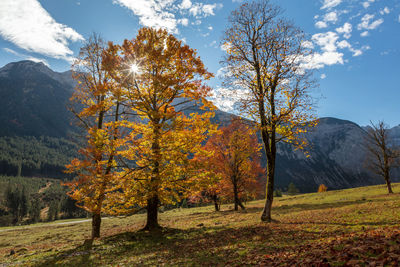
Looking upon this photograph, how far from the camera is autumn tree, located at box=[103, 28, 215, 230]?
44.2 ft

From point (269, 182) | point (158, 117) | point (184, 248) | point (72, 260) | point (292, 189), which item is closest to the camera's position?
point (184, 248)

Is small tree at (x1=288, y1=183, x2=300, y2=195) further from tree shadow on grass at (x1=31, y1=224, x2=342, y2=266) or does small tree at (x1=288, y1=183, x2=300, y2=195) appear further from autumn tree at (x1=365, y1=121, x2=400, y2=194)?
tree shadow on grass at (x1=31, y1=224, x2=342, y2=266)

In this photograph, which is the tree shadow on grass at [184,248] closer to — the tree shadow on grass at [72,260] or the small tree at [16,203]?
the tree shadow on grass at [72,260]

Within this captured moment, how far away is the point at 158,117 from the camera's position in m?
13.5

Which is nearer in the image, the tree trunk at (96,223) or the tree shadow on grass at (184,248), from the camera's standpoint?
the tree shadow on grass at (184,248)

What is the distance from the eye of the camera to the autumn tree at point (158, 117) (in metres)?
13.5

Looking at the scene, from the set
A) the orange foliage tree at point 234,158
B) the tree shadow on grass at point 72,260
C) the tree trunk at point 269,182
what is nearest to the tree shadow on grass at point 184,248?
the tree shadow on grass at point 72,260

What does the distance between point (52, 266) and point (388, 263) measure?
14.6 meters

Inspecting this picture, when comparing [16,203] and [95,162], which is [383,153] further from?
[16,203]

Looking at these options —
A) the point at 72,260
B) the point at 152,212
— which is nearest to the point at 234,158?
the point at 152,212

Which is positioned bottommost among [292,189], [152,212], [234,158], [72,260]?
[292,189]

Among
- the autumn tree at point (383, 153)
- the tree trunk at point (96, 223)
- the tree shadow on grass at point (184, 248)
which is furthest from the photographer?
the autumn tree at point (383, 153)

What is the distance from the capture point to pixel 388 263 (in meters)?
4.82

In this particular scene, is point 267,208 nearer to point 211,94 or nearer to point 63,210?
point 211,94
